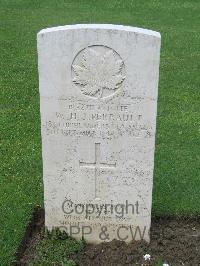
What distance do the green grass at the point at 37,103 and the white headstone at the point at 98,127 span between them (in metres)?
0.70

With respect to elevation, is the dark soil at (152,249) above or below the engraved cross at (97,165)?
below

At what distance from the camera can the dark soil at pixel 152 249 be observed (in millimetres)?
4941

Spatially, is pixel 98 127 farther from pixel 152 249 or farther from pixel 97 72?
pixel 152 249

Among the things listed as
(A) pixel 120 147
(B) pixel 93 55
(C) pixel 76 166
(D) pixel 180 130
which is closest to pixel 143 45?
(B) pixel 93 55

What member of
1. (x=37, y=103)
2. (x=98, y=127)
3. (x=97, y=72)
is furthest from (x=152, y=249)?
(x=37, y=103)

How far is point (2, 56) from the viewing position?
1128 centimetres

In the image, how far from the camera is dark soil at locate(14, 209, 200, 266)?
195 inches

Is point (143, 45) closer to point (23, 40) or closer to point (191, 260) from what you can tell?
point (191, 260)

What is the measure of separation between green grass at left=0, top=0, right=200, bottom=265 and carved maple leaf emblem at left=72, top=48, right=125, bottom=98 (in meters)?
1.66

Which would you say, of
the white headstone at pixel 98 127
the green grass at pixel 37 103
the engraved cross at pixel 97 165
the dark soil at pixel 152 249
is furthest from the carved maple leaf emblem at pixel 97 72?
the green grass at pixel 37 103

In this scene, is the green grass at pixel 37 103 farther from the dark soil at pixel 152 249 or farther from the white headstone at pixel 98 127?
the white headstone at pixel 98 127

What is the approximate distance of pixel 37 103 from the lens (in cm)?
876

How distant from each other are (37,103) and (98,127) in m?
4.12

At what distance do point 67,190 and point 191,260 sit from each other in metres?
1.25
